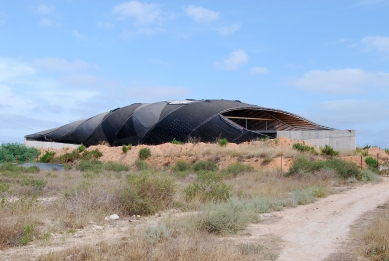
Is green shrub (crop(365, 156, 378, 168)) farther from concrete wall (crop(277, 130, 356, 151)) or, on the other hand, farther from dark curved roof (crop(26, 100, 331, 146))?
dark curved roof (crop(26, 100, 331, 146))

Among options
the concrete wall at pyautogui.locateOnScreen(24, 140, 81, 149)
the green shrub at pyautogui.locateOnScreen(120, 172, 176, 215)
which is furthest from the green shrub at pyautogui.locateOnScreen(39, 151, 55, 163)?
the green shrub at pyautogui.locateOnScreen(120, 172, 176, 215)

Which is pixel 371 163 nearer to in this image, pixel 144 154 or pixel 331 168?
pixel 331 168

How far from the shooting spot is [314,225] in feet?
33.7

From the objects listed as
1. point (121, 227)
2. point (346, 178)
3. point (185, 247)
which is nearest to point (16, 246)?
point (121, 227)

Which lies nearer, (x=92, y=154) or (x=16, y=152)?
(x=92, y=154)

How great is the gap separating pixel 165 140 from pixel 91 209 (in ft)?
108

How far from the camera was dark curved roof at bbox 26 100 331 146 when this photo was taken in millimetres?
41312

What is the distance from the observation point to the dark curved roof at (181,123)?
41312mm

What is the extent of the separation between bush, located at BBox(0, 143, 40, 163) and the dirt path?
36747 mm

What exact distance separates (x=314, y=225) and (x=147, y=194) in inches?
179

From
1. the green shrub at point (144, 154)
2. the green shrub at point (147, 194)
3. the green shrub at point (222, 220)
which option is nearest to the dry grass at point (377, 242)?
the green shrub at point (222, 220)

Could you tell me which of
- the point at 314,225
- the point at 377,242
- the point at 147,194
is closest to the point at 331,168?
the point at 314,225

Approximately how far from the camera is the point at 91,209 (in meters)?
10.6

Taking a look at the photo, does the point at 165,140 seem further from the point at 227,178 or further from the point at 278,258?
the point at 278,258
